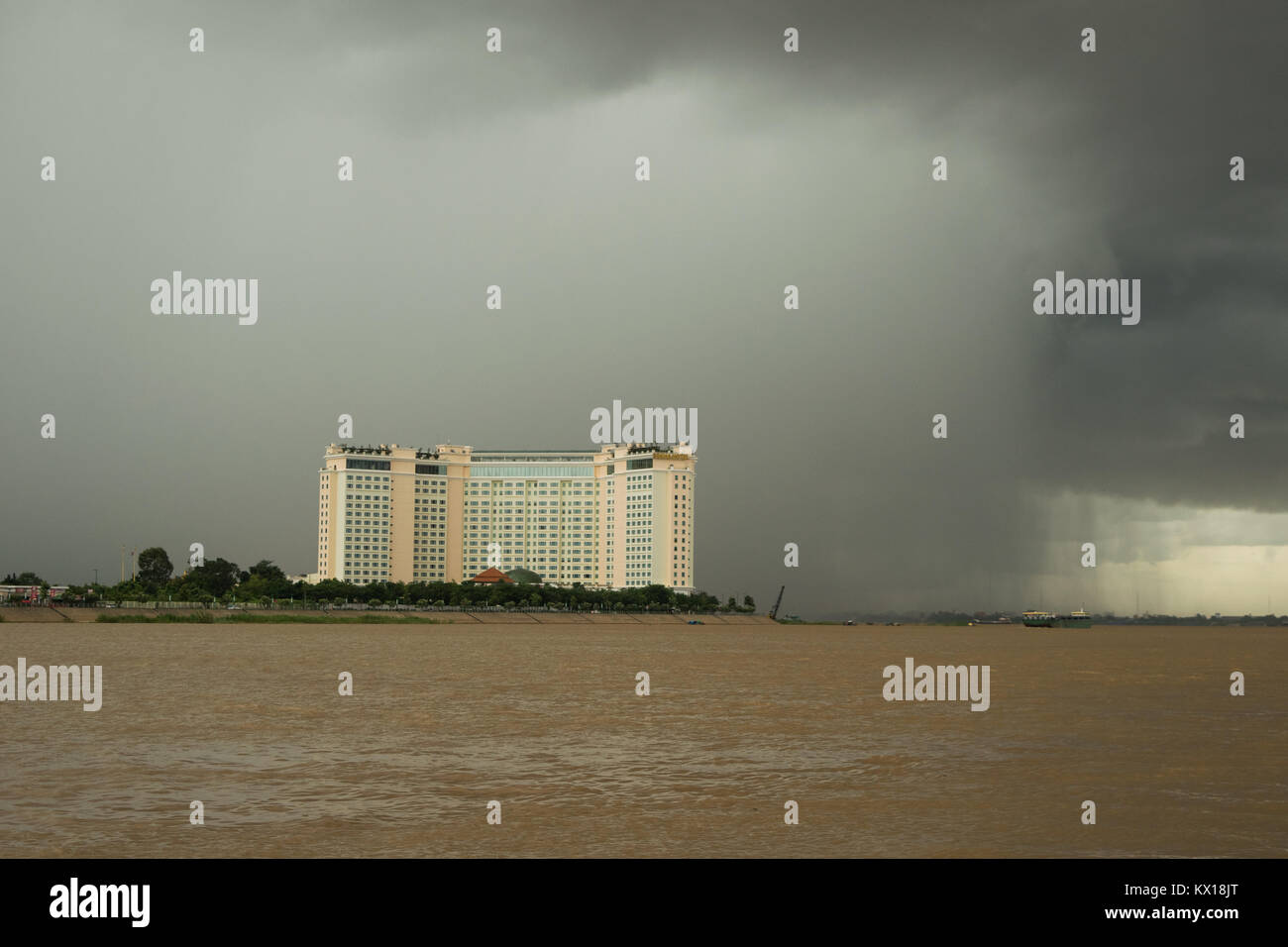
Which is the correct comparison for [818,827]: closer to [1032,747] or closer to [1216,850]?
[1216,850]

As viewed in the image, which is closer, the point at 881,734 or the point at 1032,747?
the point at 1032,747

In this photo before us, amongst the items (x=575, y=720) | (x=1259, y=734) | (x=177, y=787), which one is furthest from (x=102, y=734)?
(x=1259, y=734)

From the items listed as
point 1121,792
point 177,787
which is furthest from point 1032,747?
point 177,787
